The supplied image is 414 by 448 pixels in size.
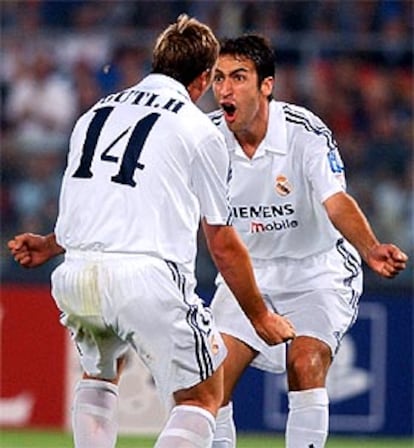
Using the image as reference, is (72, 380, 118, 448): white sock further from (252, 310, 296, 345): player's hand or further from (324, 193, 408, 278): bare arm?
(324, 193, 408, 278): bare arm

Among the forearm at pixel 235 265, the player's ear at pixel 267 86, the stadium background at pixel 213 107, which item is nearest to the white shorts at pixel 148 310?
the forearm at pixel 235 265

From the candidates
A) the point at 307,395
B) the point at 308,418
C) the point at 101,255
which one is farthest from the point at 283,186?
the point at 101,255

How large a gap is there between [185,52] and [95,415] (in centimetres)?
154

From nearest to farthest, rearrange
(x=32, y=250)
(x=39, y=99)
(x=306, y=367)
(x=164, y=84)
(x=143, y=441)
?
(x=164, y=84) < (x=32, y=250) < (x=306, y=367) < (x=143, y=441) < (x=39, y=99)

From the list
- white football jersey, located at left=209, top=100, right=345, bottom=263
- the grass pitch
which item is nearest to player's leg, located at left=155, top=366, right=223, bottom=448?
white football jersey, located at left=209, top=100, right=345, bottom=263

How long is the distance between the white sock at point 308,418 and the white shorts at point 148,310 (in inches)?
51.3

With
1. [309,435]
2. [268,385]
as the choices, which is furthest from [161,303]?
[268,385]

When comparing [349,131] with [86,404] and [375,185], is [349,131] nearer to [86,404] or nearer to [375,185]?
[375,185]

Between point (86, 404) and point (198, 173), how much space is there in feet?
3.81

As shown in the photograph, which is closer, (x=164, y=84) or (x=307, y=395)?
(x=164, y=84)

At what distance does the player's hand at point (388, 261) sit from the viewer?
6.88m

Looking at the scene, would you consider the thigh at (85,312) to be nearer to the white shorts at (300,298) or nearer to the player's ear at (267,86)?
the white shorts at (300,298)

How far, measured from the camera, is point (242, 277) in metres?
6.22

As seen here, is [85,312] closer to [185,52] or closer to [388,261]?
[185,52]
